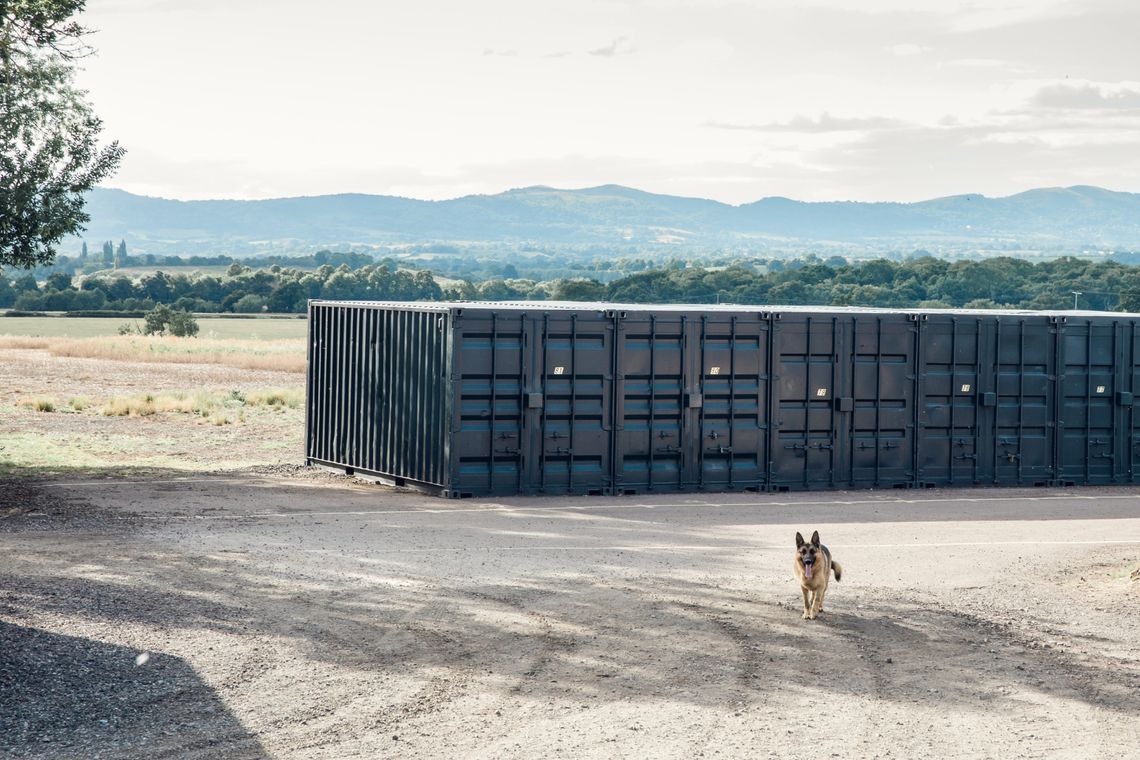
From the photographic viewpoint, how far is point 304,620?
42.4 ft

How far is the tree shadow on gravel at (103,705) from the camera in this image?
30.5 feet

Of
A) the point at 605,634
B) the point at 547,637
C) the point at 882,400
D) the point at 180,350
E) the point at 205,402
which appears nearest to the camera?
the point at 547,637

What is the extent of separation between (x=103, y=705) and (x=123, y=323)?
87.7 meters

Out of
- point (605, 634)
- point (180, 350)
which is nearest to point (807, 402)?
point (605, 634)

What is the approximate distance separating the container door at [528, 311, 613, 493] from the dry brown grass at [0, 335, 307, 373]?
122 feet

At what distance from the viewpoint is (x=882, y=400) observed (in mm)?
24359

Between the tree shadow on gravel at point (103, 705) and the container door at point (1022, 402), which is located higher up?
→ the container door at point (1022, 402)

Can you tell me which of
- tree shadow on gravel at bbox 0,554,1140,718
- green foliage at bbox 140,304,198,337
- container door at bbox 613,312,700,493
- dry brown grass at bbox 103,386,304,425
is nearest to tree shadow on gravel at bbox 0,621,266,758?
tree shadow on gravel at bbox 0,554,1140,718

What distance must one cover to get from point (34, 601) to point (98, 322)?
8679 centimetres

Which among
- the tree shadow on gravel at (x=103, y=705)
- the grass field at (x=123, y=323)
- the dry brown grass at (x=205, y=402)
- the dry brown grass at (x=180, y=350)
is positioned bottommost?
the tree shadow on gravel at (x=103, y=705)

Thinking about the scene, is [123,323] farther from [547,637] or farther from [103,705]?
[103,705]

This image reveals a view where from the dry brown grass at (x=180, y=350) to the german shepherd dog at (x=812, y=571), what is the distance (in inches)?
1841

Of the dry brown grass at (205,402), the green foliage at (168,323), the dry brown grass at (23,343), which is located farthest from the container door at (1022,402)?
the green foliage at (168,323)

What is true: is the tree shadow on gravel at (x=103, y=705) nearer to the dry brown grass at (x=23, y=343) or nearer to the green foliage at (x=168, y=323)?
the dry brown grass at (x=23, y=343)
